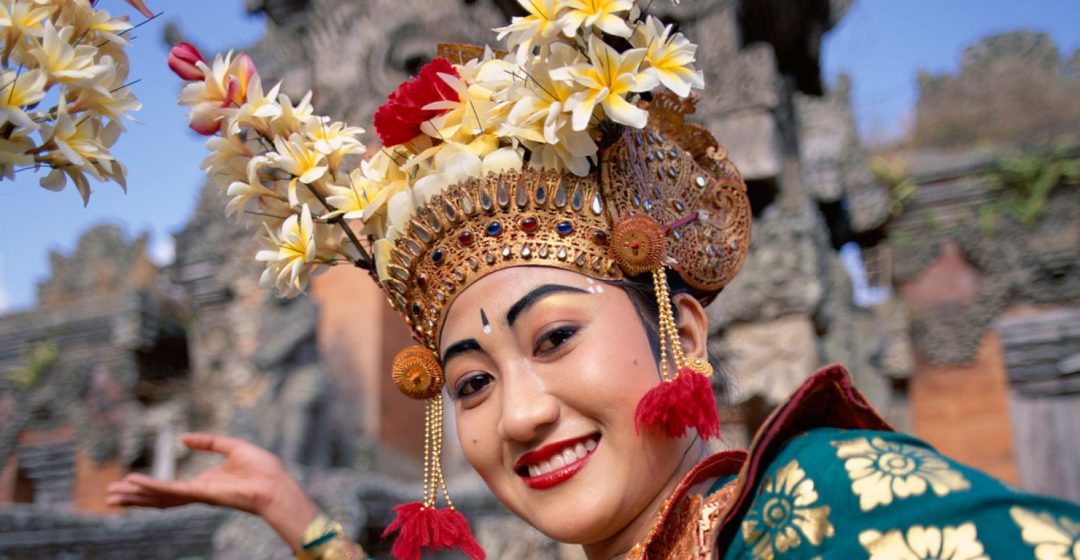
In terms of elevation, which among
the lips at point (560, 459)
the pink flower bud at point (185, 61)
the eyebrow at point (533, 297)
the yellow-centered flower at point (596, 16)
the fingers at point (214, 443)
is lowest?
the lips at point (560, 459)

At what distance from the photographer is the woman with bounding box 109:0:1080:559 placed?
58.9 inches

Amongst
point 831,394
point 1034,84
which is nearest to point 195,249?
point 831,394

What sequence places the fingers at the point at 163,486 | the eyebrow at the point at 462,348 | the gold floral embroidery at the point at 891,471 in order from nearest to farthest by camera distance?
1. the gold floral embroidery at the point at 891,471
2. the eyebrow at the point at 462,348
3. the fingers at the point at 163,486

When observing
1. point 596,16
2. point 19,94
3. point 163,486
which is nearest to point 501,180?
point 596,16

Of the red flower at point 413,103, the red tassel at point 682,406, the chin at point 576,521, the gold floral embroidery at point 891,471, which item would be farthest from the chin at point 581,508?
the red flower at point 413,103

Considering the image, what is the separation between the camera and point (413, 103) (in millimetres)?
1746

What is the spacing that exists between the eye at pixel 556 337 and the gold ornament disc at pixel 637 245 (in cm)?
14

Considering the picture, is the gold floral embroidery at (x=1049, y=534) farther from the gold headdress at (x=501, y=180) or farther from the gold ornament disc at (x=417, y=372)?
the gold ornament disc at (x=417, y=372)

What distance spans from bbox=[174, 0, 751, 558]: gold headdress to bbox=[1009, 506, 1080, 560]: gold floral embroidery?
54cm

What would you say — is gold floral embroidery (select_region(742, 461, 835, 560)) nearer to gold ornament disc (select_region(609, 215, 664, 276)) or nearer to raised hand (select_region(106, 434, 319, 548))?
gold ornament disc (select_region(609, 215, 664, 276))

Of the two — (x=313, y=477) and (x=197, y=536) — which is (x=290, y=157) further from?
(x=197, y=536)

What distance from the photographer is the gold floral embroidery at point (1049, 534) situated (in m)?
0.99

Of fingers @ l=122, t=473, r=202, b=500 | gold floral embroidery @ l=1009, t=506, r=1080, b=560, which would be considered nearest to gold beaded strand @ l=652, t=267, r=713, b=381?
gold floral embroidery @ l=1009, t=506, r=1080, b=560

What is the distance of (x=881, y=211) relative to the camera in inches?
327
